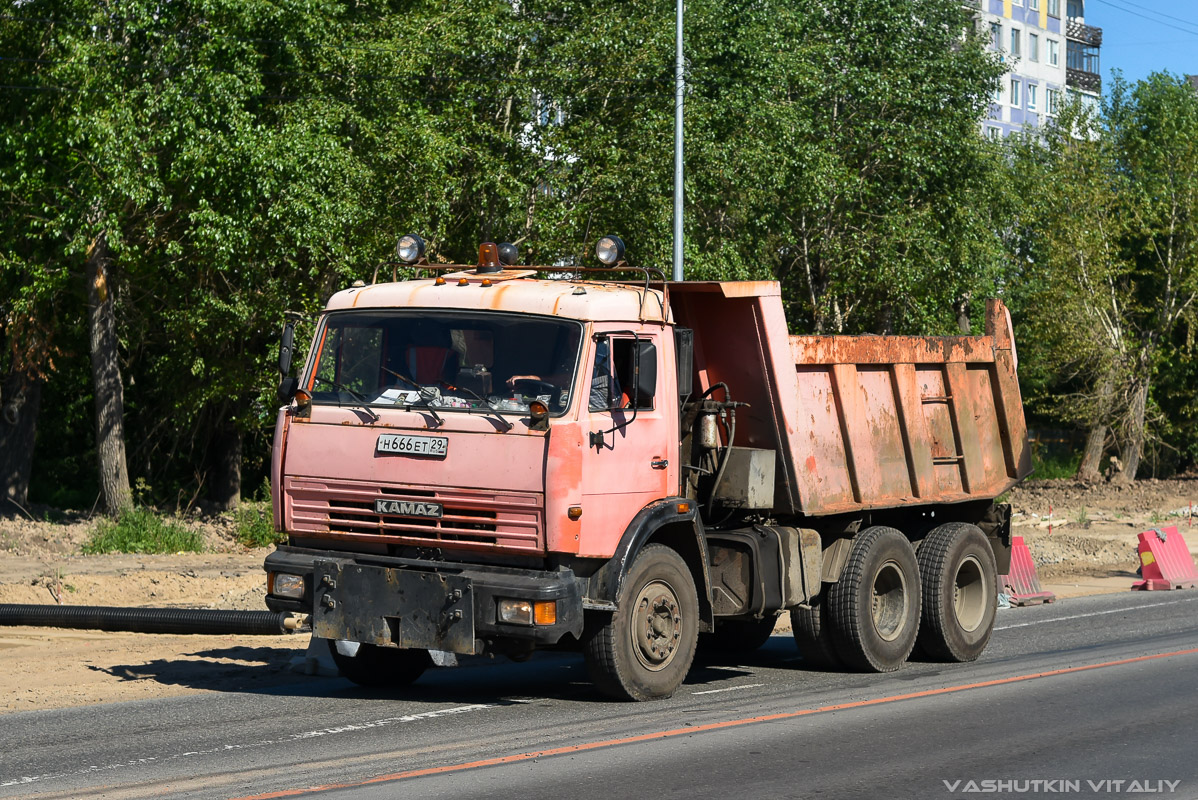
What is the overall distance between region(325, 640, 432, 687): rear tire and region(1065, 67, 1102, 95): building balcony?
249 feet

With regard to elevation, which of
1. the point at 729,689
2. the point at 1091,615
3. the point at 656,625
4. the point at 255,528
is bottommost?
the point at 1091,615

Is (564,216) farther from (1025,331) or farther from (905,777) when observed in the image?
(1025,331)

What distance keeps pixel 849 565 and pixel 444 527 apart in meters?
3.92

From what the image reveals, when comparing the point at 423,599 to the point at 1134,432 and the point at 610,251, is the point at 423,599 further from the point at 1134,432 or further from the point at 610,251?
the point at 1134,432

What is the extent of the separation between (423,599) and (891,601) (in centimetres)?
473

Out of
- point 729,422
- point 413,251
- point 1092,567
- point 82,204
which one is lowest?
point 1092,567

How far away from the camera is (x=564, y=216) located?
23844 mm

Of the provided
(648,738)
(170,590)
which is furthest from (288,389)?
(170,590)

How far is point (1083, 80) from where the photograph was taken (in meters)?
80.6

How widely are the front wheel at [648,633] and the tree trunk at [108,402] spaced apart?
1627 centimetres

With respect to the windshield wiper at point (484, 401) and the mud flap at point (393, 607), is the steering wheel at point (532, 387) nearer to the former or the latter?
the windshield wiper at point (484, 401)

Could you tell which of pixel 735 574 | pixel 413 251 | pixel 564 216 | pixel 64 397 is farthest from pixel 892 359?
pixel 64 397

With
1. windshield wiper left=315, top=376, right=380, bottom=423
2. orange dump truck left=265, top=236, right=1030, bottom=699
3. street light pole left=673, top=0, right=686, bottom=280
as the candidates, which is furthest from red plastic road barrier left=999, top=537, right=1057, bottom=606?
windshield wiper left=315, top=376, right=380, bottom=423

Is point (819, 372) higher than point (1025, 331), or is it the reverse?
point (1025, 331)
